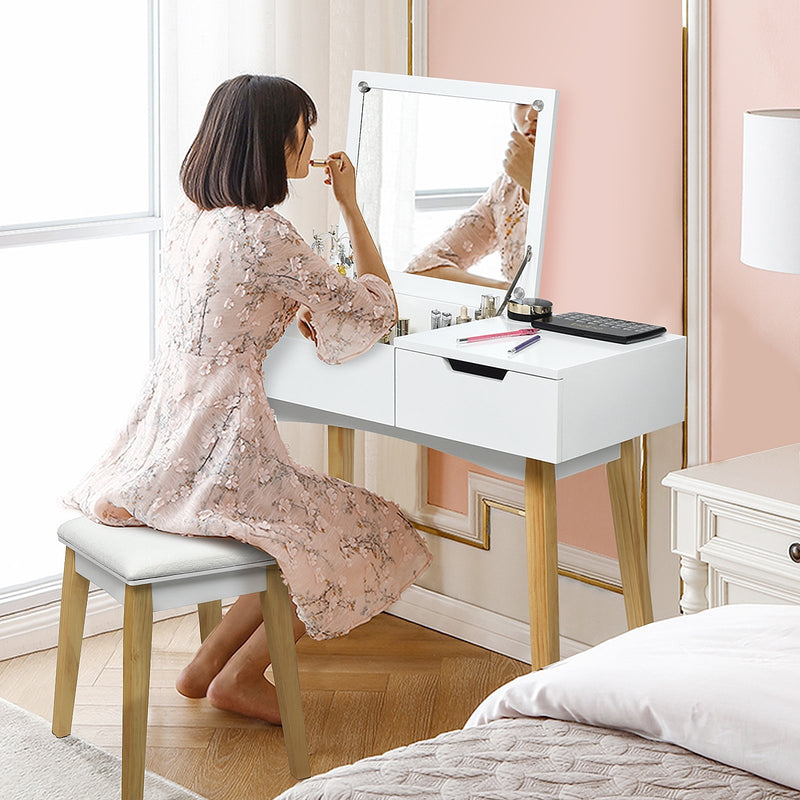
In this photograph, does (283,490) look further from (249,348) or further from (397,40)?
(397,40)

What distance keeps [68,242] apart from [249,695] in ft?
3.99

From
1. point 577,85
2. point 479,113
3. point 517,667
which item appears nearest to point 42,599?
point 517,667

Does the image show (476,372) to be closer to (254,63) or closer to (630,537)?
(630,537)

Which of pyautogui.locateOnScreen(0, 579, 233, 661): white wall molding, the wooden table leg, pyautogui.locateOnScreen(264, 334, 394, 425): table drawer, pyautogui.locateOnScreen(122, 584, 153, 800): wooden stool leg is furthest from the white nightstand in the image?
pyautogui.locateOnScreen(0, 579, 233, 661): white wall molding

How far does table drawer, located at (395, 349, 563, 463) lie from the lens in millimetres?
2404

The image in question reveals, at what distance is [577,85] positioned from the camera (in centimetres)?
286

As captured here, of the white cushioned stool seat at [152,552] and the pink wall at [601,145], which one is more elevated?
the pink wall at [601,145]

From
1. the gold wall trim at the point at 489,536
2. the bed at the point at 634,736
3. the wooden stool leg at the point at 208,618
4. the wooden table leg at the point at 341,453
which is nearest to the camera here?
the bed at the point at 634,736

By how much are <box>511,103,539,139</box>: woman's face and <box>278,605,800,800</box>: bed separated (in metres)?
1.53

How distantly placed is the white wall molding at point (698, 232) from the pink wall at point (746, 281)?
2 centimetres

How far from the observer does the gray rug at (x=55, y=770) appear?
2512mm

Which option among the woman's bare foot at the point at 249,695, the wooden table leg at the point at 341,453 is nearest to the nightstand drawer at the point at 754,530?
the woman's bare foot at the point at 249,695

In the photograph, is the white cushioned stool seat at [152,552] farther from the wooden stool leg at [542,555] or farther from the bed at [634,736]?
the bed at [634,736]

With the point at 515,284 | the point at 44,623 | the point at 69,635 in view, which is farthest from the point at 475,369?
the point at 44,623
